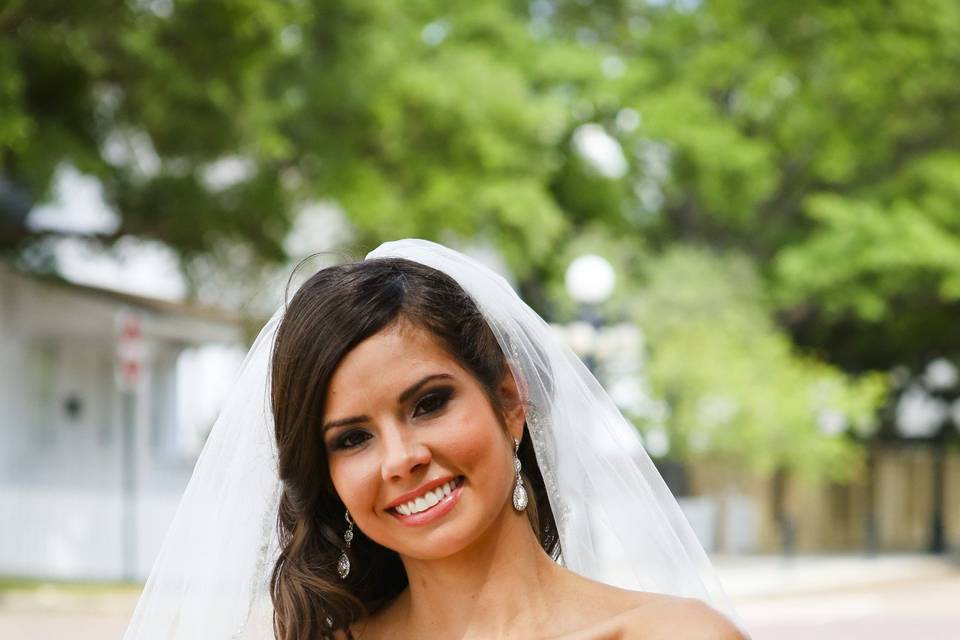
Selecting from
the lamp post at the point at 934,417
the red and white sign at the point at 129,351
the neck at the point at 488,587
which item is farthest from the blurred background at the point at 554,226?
the neck at the point at 488,587

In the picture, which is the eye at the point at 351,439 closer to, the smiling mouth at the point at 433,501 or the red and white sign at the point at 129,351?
the smiling mouth at the point at 433,501

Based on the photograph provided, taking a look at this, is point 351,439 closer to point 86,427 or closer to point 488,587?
point 488,587

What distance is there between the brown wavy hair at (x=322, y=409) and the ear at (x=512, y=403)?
22 millimetres

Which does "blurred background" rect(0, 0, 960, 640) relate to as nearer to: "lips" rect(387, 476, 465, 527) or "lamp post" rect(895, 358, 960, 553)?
"lamp post" rect(895, 358, 960, 553)

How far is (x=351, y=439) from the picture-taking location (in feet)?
8.07

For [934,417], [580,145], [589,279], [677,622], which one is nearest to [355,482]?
[677,622]

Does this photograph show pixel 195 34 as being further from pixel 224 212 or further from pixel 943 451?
pixel 943 451

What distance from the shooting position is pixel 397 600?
2646 millimetres

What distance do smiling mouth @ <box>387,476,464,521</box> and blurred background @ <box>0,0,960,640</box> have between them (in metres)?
11.4

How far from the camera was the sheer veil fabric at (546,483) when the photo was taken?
108 inches

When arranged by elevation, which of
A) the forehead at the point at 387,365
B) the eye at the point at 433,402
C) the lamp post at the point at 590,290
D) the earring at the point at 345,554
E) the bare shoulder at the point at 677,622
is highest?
the lamp post at the point at 590,290

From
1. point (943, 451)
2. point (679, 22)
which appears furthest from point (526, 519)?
point (943, 451)

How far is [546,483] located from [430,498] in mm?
403

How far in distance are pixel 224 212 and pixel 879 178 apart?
13.0m
